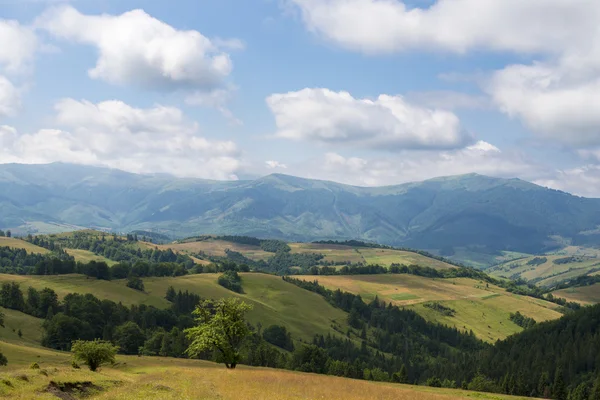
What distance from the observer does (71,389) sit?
44812mm

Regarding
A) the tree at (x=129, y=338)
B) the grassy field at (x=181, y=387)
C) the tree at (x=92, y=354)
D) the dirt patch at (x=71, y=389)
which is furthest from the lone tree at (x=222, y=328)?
the tree at (x=129, y=338)

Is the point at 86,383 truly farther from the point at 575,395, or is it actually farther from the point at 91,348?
the point at 575,395

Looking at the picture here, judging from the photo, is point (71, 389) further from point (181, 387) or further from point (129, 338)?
point (129, 338)

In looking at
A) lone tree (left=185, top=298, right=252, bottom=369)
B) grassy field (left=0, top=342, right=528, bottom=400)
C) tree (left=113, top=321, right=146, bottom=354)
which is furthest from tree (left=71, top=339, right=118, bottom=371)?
tree (left=113, top=321, right=146, bottom=354)

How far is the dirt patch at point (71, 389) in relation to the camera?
41.5 metres

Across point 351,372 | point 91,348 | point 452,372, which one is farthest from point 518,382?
point 91,348

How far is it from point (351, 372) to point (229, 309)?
90.1 metres

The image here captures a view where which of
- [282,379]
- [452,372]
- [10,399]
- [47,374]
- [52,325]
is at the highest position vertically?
[10,399]

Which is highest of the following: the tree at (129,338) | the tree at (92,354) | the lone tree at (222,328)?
the lone tree at (222,328)

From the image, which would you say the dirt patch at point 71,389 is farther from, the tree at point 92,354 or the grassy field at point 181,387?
the tree at point 92,354

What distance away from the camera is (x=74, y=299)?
598ft

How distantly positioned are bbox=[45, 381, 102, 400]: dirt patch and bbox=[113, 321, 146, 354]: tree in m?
110

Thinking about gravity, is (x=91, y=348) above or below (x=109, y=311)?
above

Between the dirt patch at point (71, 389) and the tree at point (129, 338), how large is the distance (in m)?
110
